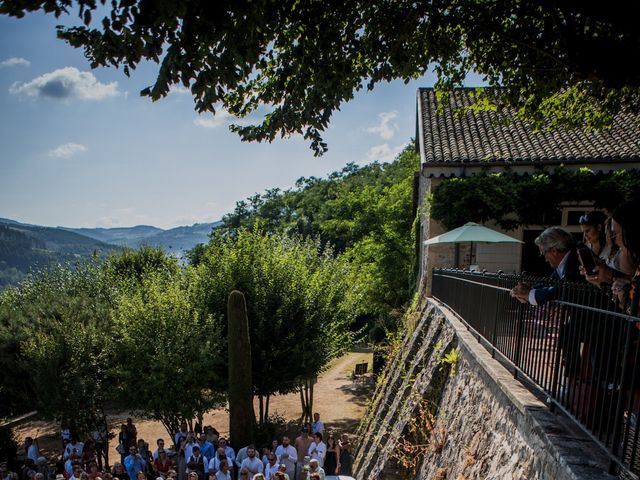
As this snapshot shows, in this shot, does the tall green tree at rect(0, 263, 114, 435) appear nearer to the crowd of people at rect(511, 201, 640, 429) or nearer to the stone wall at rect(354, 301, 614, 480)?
the stone wall at rect(354, 301, 614, 480)

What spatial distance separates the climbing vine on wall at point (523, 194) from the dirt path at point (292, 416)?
26.4ft

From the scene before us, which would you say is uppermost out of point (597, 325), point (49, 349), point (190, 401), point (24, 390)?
point (597, 325)

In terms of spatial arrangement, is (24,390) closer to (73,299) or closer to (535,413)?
(73,299)

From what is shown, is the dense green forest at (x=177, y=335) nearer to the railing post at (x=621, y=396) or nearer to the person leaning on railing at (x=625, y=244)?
the person leaning on railing at (x=625, y=244)

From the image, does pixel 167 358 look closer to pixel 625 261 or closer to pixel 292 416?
pixel 292 416

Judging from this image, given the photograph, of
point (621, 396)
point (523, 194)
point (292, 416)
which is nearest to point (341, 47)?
point (621, 396)

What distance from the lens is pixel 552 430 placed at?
3.21 m

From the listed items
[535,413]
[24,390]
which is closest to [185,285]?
[24,390]

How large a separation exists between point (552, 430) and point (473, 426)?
183cm

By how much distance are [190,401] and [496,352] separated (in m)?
9.77

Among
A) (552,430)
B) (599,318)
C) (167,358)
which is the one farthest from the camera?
(167,358)

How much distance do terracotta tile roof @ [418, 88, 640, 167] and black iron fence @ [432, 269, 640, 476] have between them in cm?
892

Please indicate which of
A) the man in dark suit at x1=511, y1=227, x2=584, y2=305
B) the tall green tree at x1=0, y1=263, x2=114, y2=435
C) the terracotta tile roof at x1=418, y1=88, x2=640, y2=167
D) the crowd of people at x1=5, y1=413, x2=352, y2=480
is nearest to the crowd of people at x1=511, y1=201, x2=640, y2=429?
the man in dark suit at x1=511, y1=227, x2=584, y2=305

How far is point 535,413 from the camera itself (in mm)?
3514
